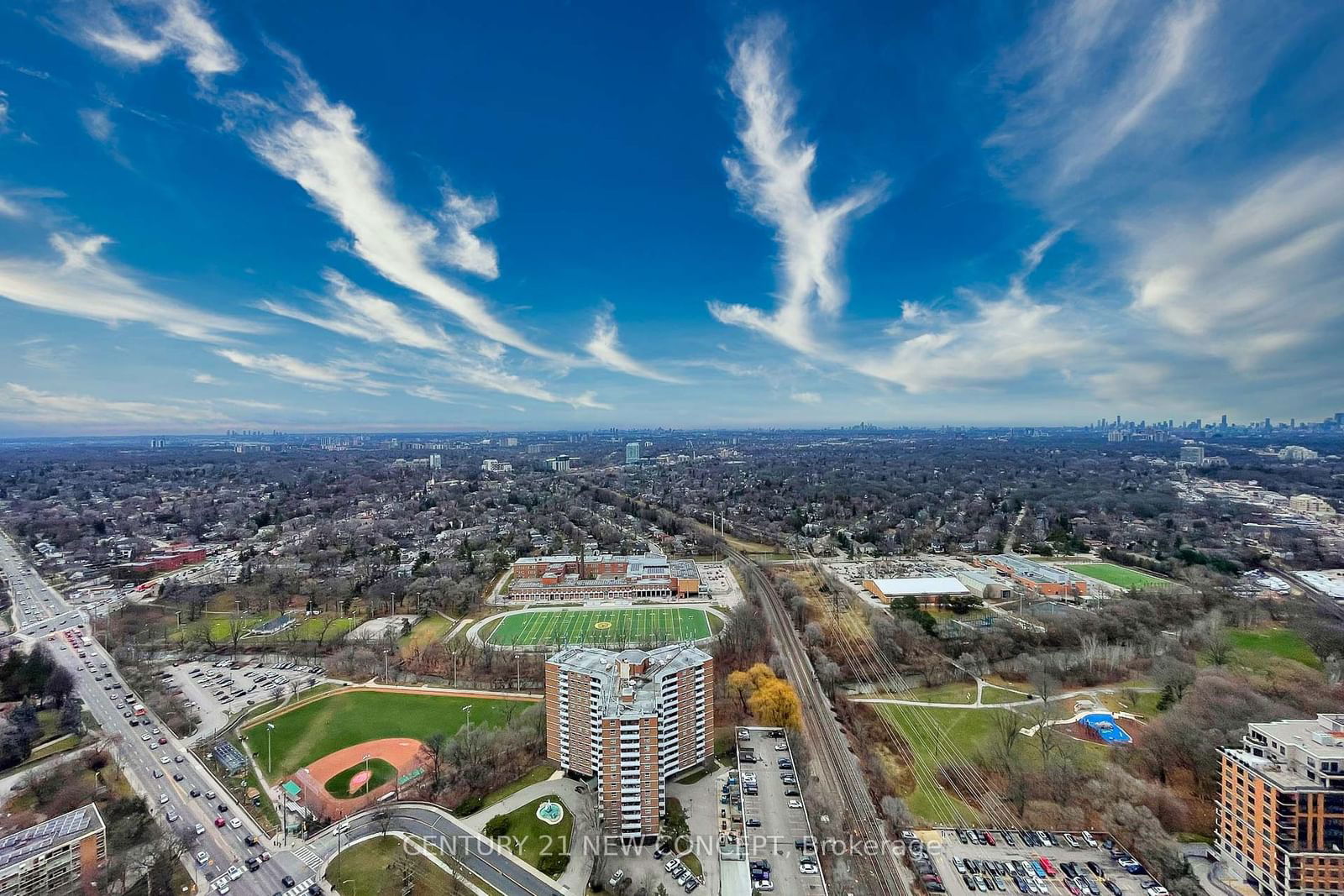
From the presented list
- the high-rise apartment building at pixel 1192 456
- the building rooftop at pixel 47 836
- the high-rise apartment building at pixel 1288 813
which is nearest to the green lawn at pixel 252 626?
the building rooftop at pixel 47 836

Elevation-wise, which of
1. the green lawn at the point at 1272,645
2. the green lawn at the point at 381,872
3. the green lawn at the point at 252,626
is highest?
the green lawn at the point at 1272,645

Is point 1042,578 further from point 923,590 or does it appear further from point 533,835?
point 533,835

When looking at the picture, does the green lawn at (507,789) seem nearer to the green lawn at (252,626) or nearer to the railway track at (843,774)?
the railway track at (843,774)

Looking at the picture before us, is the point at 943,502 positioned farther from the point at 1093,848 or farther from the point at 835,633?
the point at 1093,848

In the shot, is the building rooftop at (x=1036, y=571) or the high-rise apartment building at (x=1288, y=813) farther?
the building rooftop at (x=1036, y=571)

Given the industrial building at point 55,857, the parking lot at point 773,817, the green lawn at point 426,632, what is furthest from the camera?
the green lawn at point 426,632
